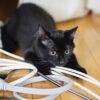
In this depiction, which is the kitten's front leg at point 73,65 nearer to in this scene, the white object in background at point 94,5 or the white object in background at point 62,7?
the white object in background at point 62,7

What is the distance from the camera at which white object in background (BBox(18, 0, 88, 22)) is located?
1874 mm

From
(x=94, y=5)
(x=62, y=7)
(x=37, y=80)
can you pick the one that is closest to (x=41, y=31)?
(x=37, y=80)

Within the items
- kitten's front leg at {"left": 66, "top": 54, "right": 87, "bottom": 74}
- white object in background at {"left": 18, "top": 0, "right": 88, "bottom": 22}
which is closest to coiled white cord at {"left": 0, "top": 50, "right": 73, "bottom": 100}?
kitten's front leg at {"left": 66, "top": 54, "right": 87, "bottom": 74}

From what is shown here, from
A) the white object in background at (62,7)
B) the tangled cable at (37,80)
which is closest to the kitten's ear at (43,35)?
the tangled cable at (37,80)

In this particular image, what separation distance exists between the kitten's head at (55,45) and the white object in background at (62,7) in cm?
67

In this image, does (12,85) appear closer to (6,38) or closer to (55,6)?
(6,38)

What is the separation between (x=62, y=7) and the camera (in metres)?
1.95

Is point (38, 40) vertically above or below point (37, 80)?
above

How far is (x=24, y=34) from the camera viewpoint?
5.09ft

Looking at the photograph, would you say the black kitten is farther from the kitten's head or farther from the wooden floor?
the wooden floor

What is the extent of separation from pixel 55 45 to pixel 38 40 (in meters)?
0.11

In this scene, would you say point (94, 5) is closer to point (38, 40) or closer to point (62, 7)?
point (62, 7)

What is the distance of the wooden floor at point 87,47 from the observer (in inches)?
50.5

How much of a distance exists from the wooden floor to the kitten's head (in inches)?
5.7
